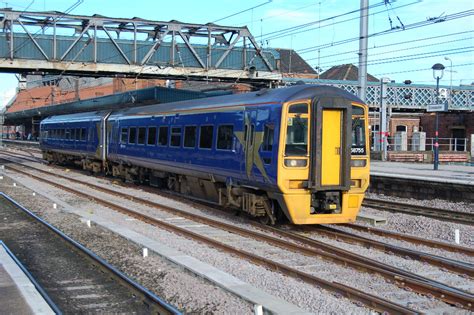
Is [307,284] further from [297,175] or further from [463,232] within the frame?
[463,232]

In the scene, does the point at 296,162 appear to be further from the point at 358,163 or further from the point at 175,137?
the point at 175,137

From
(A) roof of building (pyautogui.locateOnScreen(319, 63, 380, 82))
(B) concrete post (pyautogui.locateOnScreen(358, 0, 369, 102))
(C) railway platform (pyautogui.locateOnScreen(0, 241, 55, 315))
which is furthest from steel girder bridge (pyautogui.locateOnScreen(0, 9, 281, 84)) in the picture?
(A) roof of building (pyautogui.locateOnScreen(319, 63, 380, 82))

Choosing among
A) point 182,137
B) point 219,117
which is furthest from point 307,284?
point 182,137

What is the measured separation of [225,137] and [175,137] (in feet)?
12.6

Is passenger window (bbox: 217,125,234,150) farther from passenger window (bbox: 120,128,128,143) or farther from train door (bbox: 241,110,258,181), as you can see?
Result: passenger window (bbox: 120,128,128,143)

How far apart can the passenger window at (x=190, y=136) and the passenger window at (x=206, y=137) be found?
19.5 inches

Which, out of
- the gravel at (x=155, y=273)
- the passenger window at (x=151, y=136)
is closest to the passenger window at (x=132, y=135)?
the passenger window at (x=151, y=136)

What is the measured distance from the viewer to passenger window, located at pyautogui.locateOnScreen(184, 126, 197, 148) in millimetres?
15977

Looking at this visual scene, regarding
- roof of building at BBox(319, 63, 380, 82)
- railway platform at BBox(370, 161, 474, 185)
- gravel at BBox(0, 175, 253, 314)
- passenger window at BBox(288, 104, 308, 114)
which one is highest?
roof of building at BBox(319, 63, 380, 82)

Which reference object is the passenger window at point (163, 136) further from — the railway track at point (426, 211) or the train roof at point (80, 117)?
the train roof at point (80, 117)

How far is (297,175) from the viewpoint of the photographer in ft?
37.6

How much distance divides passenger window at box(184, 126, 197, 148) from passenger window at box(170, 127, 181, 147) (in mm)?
513

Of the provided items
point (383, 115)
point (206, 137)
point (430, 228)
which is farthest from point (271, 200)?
point (383, 115)

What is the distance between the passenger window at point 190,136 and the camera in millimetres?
15977
